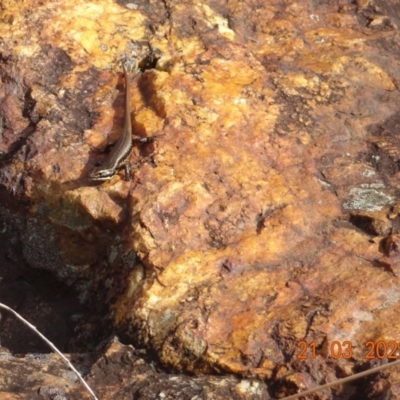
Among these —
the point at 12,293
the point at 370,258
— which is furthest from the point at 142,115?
the point at 370,258

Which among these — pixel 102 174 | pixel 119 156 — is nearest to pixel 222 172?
pixel 119 156

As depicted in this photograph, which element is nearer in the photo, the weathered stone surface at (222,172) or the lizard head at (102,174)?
the weathered stone surface at (222,172)

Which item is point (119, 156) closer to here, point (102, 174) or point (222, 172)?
point (102, 174)

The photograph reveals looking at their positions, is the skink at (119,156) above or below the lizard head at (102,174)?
above

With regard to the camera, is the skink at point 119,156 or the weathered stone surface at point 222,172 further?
the skink at point 119,156

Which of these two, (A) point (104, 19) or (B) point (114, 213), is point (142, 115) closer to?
Answer: (B) point (114, 213)
